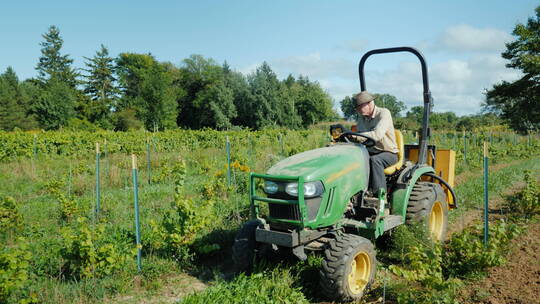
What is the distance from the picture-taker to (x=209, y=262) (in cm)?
518

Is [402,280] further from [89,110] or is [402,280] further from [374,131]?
[89,110]

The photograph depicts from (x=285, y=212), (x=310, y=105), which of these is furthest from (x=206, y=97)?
(x=285, y=212)

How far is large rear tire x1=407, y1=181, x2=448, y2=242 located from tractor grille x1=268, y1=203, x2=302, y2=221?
1.80m

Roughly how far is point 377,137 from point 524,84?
1185 inches

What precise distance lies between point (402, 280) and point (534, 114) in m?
31.0

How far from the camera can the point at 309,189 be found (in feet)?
12.5

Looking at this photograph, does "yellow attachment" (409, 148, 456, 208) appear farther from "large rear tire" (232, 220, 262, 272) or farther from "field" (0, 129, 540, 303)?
"large rear tire" (232, 220, 262, 272)

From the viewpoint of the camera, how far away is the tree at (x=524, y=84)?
28.1 metres

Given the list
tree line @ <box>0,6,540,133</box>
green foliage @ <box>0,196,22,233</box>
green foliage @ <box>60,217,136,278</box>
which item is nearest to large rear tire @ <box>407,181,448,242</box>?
green foliage @ <box>60,217,136,278</box>

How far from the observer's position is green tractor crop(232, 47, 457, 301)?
3768mm

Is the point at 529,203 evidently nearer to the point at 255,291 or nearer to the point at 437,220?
the point at 437,220

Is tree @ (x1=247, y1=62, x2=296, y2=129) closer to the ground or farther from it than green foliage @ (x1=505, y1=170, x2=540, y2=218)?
farther from it

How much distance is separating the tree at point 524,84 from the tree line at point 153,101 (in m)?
22.8

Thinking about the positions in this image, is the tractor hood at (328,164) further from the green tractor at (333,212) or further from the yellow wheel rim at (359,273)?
the yellow wheel rim at (359,273)
